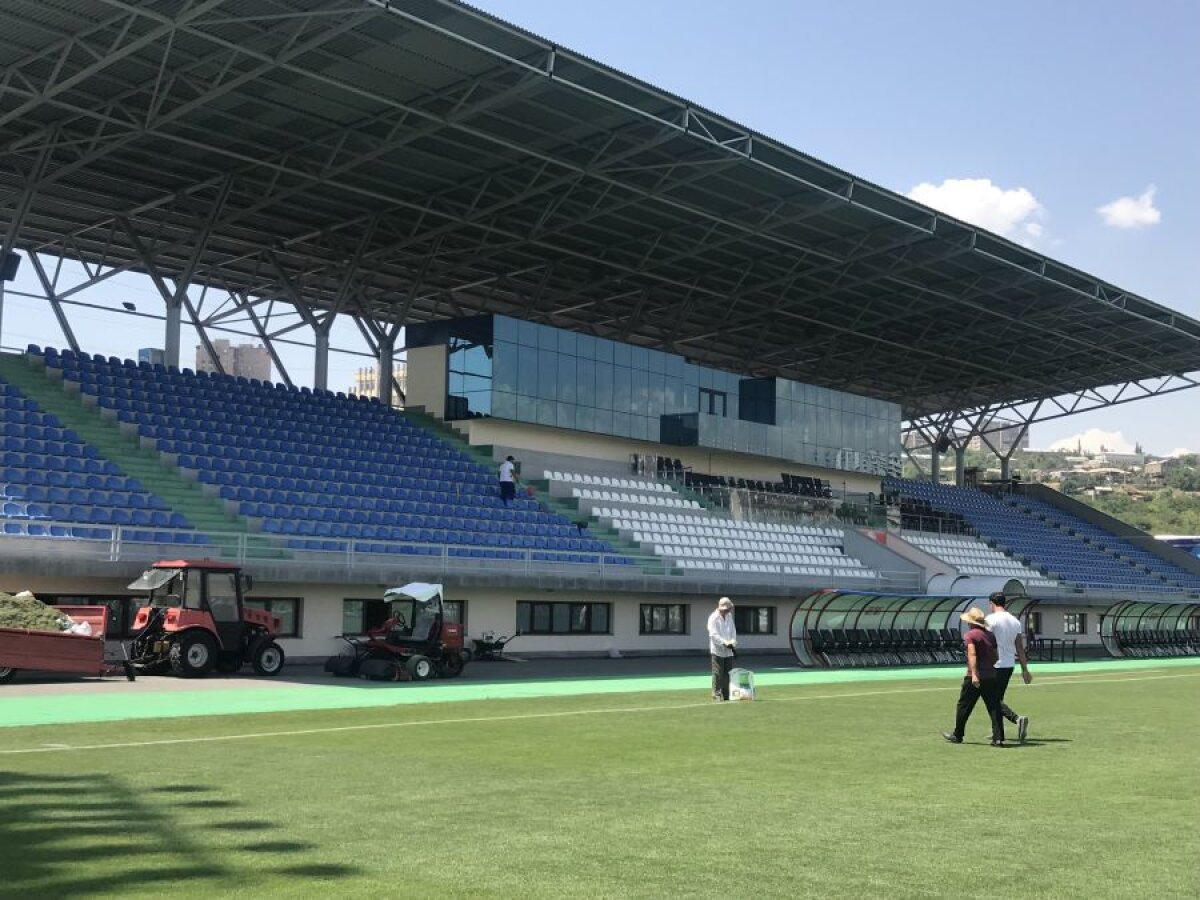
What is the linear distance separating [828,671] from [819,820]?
76.6ft

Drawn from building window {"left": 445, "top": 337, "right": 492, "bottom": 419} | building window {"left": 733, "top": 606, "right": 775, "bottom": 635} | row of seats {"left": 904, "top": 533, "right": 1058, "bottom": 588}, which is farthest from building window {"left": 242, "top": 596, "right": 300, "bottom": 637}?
row of seats {"left": 904, "top": 533, "right": 1058, "bottom": 588}

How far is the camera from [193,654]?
22859mm

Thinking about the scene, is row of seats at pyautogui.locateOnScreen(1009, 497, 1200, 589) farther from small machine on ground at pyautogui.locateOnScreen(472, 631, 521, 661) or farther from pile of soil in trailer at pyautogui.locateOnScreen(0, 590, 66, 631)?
pile of soil in trailer at pyautogui.locateOnScreen(0, 590, 66, 631)

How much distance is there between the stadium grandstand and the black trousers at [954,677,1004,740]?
15883mm

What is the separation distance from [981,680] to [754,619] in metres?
26.3

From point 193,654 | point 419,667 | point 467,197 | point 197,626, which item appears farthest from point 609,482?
point 193,654

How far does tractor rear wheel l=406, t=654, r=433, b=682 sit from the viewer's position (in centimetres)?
2425

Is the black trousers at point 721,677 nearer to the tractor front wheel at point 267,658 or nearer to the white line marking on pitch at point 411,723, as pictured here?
the white line marking on pitch at point 411,723

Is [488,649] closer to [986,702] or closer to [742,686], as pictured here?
[742,686]

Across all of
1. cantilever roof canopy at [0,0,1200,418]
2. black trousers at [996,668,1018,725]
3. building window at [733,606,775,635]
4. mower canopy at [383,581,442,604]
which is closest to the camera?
black trousers at [996,668,1018,725]

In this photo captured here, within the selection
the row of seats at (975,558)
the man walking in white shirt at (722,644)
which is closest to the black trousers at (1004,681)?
the man walking in white shirt at (722,644)

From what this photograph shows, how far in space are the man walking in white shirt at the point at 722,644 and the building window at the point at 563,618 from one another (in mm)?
13472

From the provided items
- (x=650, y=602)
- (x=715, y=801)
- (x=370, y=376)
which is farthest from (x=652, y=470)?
(x=715, y=801)

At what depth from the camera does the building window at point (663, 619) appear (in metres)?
37.3
